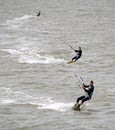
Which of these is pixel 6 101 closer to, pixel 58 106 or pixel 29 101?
pixel 29 101

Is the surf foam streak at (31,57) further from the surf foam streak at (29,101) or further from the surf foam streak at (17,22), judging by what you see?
the surf foam streak at (17,22)

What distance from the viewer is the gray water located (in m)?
24.2

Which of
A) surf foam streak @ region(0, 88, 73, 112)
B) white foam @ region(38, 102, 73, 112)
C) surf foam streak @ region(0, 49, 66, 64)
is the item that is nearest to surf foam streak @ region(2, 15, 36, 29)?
surf foam streak @ region(0, 49, 66, 64)

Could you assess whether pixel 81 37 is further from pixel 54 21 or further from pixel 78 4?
pixel 78 4

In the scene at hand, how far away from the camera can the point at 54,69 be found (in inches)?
1372

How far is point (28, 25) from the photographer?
2261 inches

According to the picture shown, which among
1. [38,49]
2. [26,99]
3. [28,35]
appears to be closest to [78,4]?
[28,35]

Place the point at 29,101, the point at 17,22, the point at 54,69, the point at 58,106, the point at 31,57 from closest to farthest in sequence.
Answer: the point at 58,106 → the point at 29,101 → the point at 54,69 → the point at 31,57 → the point at 17,22

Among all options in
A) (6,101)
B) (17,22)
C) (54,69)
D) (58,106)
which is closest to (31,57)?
(54,69)

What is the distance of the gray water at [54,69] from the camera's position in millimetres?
24250

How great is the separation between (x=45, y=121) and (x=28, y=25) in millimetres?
34645

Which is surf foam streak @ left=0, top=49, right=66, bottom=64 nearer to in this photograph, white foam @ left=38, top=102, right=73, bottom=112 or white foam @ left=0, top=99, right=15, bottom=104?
white foam @ left=0, top=99, right=15, bottom=104

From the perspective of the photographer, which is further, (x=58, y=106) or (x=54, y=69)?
(x=54, y=69)

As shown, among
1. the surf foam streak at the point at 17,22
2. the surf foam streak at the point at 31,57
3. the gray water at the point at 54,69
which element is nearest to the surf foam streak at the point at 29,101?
the gray water at the point at 54,69
